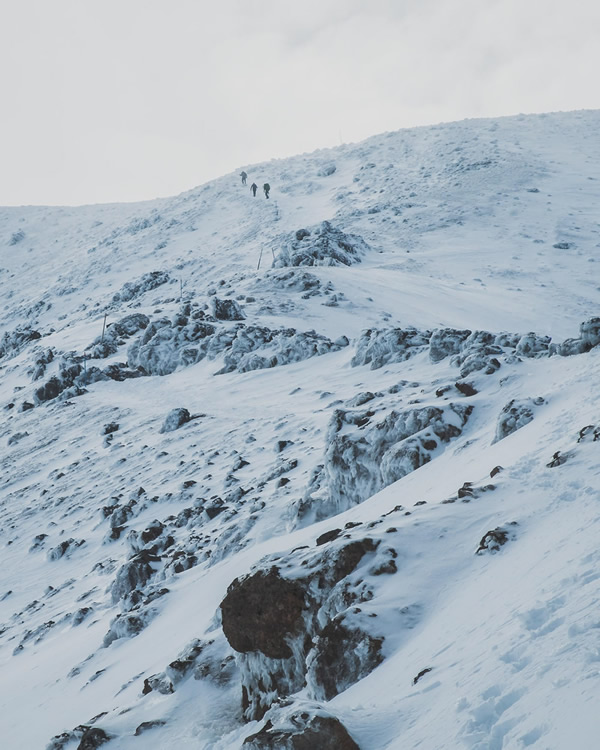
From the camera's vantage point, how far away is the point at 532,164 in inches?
2542

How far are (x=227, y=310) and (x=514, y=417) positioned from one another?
25.6 meters

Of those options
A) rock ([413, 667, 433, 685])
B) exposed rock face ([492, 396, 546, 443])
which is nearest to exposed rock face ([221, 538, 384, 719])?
rock ([413, 667, 433, 685])

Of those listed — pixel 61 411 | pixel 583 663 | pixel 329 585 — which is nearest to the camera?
pixel 583 663

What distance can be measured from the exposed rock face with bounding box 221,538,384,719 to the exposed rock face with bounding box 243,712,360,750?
76.3 inches

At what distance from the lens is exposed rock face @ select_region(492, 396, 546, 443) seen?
410 inches

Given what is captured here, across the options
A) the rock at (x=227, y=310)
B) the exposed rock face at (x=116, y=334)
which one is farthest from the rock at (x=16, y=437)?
the rock at (x=227, y=310)

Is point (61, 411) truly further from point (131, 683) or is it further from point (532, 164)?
point (532, 164)

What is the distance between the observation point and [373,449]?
1233cm

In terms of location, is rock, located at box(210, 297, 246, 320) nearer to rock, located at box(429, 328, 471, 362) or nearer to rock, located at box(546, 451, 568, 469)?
rock, located at box(429, 328, 471, 362)

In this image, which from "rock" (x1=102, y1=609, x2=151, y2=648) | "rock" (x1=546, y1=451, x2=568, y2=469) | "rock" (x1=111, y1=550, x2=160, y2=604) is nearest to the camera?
"rock" (x1=546, y1=451, x2=568, y2=469)

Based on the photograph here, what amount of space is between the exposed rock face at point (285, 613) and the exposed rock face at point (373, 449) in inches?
190

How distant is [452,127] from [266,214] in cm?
3466

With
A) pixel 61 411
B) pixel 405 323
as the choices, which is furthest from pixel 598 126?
pixel 61 411

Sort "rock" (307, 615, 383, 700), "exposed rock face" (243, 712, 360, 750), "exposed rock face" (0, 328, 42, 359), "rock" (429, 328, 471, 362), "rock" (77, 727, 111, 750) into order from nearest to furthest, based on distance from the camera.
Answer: "exposed rock face" (243, 712, 360, 750) < "rock" (307, 615, 383, 700) < "rock" (77, 727, 111, 750) < "rock" (429, 328, 471, 362) < "exposed rock face" (0, 328, 42, 359)
